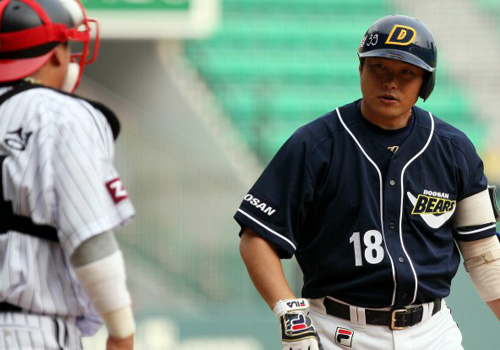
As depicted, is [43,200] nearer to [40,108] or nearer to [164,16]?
[40,108]

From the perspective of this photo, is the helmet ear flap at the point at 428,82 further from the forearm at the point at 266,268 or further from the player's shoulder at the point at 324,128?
the forearm at the point at 266,268

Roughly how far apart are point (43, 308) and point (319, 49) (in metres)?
10.9

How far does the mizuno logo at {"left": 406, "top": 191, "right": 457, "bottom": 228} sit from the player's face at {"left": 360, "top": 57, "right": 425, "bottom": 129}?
318 mm

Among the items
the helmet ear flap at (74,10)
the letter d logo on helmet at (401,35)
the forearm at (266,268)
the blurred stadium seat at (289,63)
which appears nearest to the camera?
the helmet ear flap at (74,10)

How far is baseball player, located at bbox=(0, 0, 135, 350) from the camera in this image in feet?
7.86

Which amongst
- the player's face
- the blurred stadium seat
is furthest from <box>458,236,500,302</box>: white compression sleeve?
the blurred stadium seat

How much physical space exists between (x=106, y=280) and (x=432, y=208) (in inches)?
61.8

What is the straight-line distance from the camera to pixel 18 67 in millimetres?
2602

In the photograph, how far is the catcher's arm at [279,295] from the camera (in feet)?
10.8

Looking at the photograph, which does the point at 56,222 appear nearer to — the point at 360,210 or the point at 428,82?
the point at 360,210

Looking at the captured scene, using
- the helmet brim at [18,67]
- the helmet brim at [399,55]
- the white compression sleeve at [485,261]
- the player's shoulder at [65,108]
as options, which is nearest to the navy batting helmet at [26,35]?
the helmet brim at [18,67]

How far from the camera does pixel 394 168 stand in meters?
3.56

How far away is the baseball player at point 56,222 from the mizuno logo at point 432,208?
139cm

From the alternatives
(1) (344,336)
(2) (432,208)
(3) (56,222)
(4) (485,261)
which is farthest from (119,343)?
(4) (485,261)
